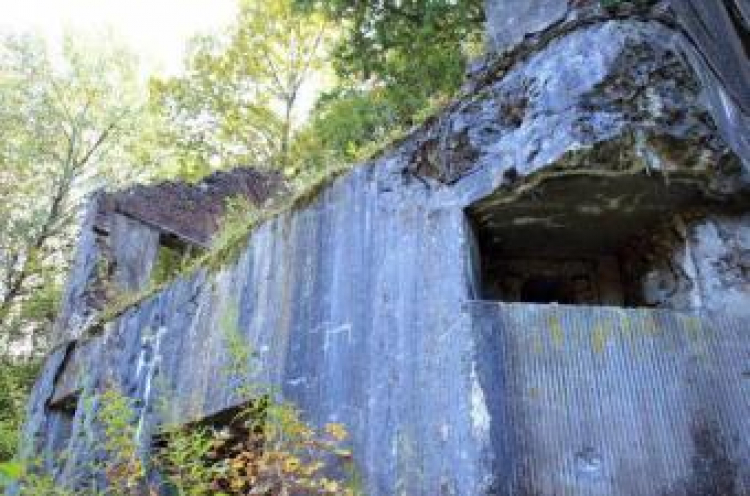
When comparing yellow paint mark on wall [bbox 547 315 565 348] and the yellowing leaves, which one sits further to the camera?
the yellowing leaves

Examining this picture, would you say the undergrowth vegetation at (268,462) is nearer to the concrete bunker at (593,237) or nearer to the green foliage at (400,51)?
the concrete bunker at (593,237)

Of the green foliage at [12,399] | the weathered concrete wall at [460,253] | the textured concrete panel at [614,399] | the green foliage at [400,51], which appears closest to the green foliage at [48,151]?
the green foliage at [12,399]

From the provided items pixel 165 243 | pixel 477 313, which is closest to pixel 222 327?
pixel 477 313

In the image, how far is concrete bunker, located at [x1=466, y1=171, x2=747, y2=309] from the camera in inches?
197

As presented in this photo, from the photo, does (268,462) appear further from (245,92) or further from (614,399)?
(245,92)

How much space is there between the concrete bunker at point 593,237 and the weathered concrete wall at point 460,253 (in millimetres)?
38

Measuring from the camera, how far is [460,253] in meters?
5.04

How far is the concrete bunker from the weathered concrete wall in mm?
38

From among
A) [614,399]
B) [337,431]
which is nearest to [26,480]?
[337,431]

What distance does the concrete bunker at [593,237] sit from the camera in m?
5.01

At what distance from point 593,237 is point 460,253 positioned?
124 centimetres

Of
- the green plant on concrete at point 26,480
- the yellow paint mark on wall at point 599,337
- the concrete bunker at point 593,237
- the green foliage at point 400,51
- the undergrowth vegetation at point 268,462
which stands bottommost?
the green plant on concrete at point 26,480

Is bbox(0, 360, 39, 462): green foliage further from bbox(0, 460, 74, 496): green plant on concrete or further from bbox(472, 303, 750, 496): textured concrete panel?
bbox(472, 303, 750, 496): textured concrete panel

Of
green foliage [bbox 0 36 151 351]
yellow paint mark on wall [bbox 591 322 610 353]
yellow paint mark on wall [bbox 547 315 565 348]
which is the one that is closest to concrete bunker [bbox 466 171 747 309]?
yellow paint mark on wall [bbox 547 315 565 348]
